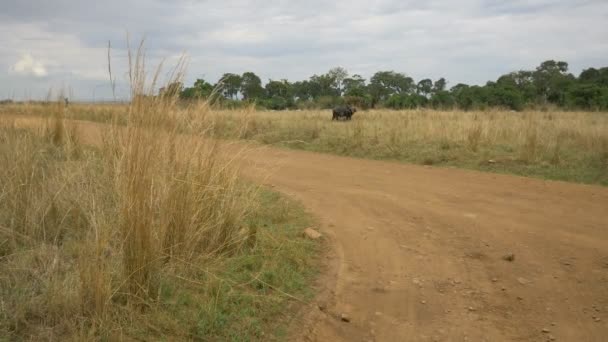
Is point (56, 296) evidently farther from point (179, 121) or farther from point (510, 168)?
point (510, 168)

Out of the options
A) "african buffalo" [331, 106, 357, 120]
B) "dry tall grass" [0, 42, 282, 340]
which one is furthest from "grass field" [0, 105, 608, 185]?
"african buffalo" [331, 106, 357, 120]

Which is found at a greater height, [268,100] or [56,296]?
[268,100]

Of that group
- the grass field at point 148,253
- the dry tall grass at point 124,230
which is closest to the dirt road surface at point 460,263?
the grass field at point 148,253

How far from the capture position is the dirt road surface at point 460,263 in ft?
10.5

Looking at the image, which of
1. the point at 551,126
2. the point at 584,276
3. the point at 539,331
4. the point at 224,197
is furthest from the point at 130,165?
the point at 551,126

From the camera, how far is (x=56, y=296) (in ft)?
8.85

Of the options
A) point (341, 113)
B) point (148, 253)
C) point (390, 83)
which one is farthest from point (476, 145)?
point (390, 83)

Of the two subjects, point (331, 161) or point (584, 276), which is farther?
point (331, 161)

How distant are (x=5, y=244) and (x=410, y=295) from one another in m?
3.08

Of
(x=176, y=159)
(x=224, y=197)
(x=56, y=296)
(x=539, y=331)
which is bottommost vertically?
(x=539, y=331)

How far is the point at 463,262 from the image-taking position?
4223 mm

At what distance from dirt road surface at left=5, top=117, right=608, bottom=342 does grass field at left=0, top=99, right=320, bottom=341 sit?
43 cm

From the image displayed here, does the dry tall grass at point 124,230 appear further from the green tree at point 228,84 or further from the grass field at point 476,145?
the grass field at point 476,145

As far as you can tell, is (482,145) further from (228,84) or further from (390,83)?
(390,83)
